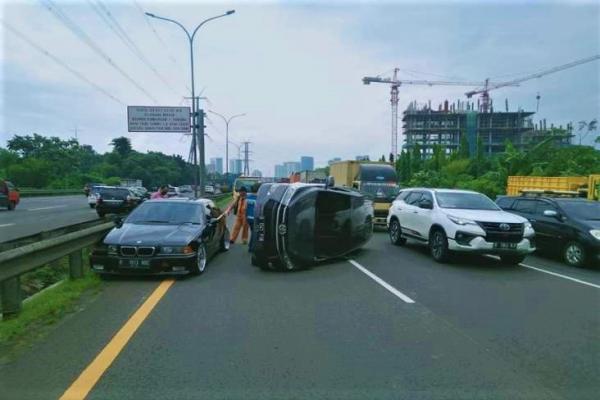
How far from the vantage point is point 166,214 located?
10.3m

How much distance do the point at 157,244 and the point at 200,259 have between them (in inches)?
40.9

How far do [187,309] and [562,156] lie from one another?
3671cm

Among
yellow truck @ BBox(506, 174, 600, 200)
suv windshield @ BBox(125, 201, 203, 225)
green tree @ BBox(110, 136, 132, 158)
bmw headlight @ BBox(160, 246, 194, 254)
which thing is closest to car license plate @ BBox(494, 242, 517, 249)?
suv windshield @ BBox(125, 201, 203, 225)

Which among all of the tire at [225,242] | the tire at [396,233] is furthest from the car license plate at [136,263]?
the tire at [396,233]

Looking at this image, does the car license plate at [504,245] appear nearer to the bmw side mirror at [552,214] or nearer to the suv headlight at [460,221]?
the suv headlight at [460,221]

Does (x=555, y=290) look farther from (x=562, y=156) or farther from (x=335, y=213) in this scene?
(x=562, y=156)

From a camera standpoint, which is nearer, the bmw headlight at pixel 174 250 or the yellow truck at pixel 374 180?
the bmw headlight at pixel 174 250

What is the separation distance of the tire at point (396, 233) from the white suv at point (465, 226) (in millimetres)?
637

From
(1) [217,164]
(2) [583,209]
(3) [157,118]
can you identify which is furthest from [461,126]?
(2) [583,209]

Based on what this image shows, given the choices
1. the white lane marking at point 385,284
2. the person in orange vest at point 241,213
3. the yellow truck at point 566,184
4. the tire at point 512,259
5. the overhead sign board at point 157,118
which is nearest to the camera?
the white lane marking at point 385,284

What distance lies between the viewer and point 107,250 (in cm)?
862

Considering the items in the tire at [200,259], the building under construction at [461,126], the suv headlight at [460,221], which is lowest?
the tire at [200,259]

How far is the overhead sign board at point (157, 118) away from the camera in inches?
1364

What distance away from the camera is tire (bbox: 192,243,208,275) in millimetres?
9077
